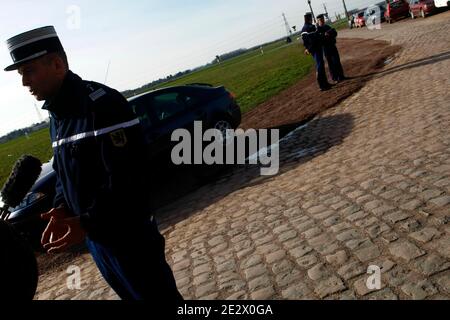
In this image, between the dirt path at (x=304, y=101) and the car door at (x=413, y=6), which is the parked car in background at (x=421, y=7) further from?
the dirt path at (x=304, y=101)

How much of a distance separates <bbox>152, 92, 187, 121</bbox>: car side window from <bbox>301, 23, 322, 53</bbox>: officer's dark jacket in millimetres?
5270

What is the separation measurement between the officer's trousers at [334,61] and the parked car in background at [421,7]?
18375 mm

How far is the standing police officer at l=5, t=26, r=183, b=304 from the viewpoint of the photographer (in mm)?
2416

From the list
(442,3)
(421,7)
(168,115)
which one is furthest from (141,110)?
(421,7)

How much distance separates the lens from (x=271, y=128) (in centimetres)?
1033

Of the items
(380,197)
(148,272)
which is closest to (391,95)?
(380,197)

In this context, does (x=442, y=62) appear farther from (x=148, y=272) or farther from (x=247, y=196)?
(x=148, y=272)

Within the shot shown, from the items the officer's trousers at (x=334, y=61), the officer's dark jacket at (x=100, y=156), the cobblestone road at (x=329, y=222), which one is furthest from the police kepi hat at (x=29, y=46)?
the officer's trousers at (x=334, y=61)

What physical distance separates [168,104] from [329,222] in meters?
4.55

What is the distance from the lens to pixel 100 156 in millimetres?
2465

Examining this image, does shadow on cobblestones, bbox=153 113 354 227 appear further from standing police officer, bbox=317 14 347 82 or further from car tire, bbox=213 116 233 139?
standing police officer, bbox=317 14 347 82

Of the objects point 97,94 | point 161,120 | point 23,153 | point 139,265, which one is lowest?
point 23,153

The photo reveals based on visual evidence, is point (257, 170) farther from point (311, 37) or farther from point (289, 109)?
point (311, 37)
